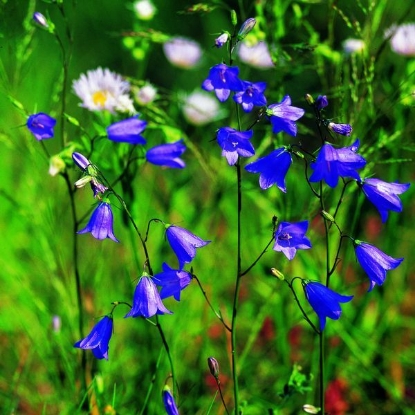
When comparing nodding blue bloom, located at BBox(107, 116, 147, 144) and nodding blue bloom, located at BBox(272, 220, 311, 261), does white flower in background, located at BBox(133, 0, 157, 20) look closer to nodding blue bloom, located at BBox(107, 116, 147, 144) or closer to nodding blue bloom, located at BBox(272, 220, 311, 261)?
nodding blue bloom, located at BBox(107, 116, 147, 144)

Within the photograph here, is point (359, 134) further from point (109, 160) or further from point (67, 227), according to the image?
point (67, 227)

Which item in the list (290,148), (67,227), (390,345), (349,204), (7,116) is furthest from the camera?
(7,116)

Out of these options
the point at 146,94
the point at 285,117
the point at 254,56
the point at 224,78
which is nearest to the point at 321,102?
the point at 285,117

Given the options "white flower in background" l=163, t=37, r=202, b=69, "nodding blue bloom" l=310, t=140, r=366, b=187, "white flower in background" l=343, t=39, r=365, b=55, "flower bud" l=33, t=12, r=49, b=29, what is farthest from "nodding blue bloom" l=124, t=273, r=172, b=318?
"white flower in background" l=163, t=37, r=202, b=69

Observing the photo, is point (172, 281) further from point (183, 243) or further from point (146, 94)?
point (146, 94)

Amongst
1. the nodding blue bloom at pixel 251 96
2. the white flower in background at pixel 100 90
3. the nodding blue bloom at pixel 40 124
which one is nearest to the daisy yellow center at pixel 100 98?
Result: the white flower in background at pixel 100 90

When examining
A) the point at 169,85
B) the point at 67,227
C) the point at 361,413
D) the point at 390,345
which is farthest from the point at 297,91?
the point at 361,413

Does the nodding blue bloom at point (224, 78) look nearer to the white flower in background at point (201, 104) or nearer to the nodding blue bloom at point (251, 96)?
the nodding blue bloom at point (251, 96)
